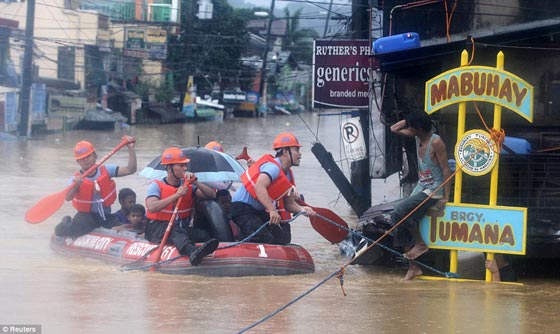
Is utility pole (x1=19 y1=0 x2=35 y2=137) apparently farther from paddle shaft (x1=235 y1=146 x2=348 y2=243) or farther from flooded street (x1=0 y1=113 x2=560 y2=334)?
paddle shaft (x1=235 y1=146 x2=348 y2=243)

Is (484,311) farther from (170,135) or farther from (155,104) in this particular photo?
(155,104)

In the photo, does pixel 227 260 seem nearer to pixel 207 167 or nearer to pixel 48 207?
pixel 207 167

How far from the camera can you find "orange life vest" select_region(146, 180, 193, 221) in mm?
10617

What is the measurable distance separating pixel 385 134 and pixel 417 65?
2164 millimetres

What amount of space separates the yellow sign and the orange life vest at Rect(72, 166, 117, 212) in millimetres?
4483

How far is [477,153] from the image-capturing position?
9930mm

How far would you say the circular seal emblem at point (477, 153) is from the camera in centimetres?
989

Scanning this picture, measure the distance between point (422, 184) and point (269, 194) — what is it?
1709mm

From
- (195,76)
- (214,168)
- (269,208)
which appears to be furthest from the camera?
(195,76)

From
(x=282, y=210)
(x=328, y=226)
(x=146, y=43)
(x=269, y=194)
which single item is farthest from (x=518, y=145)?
(x=146, y=43)

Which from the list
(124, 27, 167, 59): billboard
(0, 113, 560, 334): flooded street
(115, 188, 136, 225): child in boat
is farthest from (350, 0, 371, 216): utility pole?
(124, 27, 167, 59): billboard

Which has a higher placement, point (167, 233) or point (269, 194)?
point (269, 194)

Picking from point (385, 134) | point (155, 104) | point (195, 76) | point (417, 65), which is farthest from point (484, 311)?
point (195, 76)

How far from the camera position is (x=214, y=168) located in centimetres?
1170
